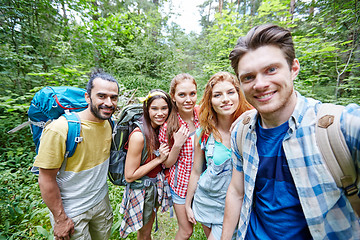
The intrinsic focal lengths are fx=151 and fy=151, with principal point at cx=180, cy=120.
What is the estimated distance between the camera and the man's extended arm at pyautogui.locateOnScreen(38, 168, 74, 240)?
159 centimetres

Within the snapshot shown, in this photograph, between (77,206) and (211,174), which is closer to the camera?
(211,174)

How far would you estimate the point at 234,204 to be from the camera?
1398 mm

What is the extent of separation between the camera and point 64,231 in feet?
5.45

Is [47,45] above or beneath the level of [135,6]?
beneath

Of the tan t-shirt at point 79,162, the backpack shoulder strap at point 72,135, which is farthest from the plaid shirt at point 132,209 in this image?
the backpack shoulder strap at point 72,135

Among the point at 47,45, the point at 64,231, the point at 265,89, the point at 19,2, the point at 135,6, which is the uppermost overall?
the point at 135,6

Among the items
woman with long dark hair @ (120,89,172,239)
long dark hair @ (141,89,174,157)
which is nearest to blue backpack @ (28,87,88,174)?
woman with long dark hair @ (120,89,172,239)

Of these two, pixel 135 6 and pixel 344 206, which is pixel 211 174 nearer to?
pixel 344 206

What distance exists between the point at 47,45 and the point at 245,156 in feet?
23.6

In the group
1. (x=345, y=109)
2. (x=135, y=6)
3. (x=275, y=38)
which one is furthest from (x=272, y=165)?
(x=135, y=6)

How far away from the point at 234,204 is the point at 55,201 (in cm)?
188

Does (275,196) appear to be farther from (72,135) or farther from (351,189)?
(72,135)

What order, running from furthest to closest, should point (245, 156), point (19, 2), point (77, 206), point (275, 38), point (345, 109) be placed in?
1. point (19, 2)
2. point (77, 206)
3. point (245, 156)
4. point (275, 38)
5. point (345, 109)

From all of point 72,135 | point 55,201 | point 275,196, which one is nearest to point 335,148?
point 275,196
